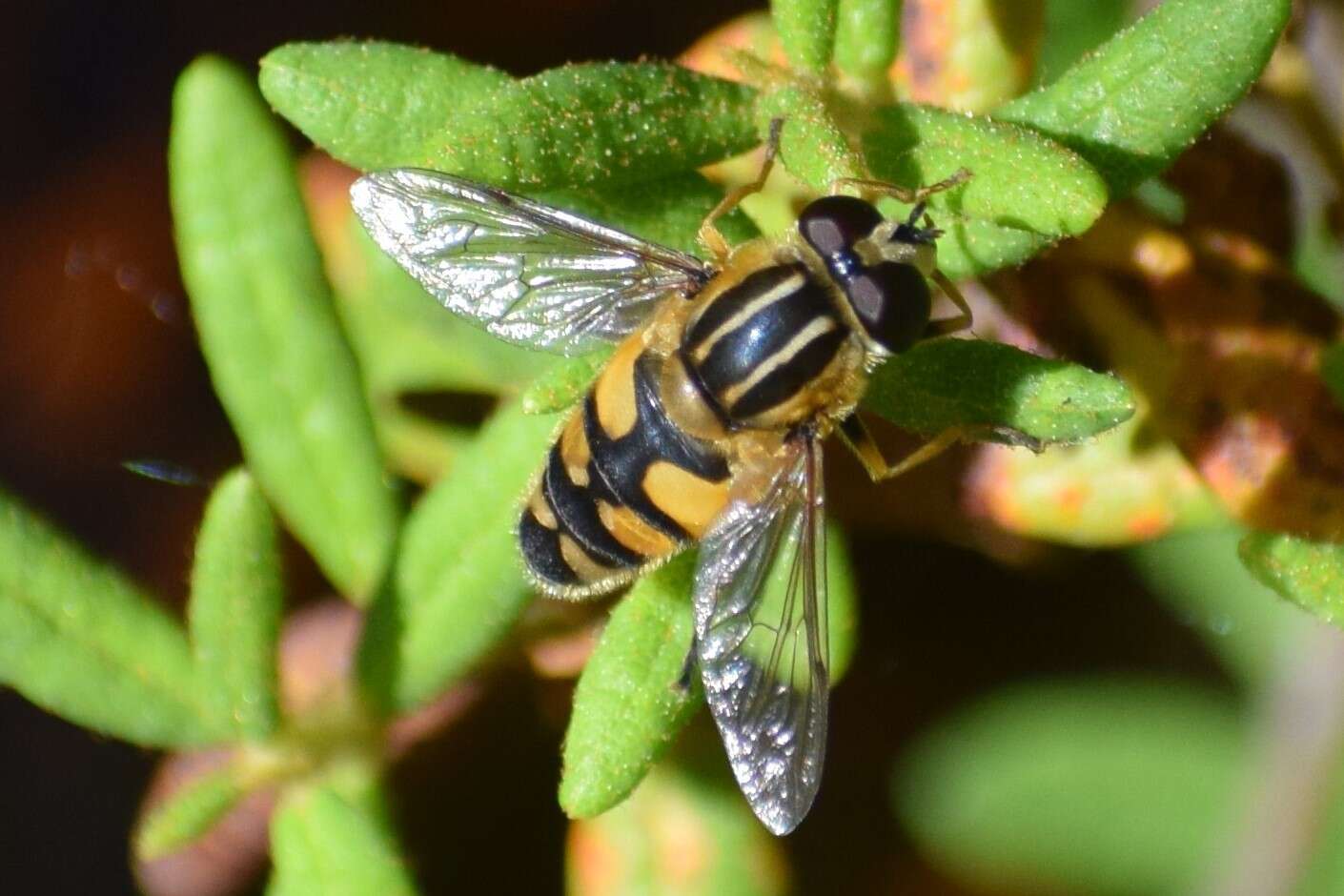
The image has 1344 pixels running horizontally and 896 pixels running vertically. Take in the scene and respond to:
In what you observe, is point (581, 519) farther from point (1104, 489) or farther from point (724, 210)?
point (1104, 489)

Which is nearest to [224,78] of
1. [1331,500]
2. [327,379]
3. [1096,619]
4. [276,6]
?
[327,379]

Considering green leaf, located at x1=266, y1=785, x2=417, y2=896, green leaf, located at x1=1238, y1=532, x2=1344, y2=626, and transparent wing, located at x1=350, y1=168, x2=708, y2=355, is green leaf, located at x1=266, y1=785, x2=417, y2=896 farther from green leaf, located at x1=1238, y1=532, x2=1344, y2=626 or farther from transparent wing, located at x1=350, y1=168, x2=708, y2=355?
green leaf, located at x1=1238, y1=532, x2=1344, y2=626

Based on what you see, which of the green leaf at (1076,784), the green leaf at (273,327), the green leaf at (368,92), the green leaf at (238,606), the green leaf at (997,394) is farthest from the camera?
the green leaf at (1076,784)

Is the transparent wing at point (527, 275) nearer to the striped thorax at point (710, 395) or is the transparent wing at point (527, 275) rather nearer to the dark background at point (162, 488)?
the striped thorax at point (710, 395)

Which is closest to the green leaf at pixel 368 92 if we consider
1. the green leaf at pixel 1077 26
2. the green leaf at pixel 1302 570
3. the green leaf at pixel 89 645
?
→ the green leaf at pixel 89 645

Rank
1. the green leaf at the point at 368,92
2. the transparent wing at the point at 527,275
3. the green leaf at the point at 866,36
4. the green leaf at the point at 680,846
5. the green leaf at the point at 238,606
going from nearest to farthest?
the green leaf at the point at 368,92 → the green leaf at the point at 866,36 → the transparent wing at the point at 527,275 → the green leaf at the point at 238,606 → the green leaf at the point at 680,846

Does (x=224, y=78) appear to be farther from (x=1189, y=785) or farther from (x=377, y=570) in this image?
(x=1189, y=785)

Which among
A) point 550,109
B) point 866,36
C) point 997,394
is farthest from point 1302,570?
point 550,109
